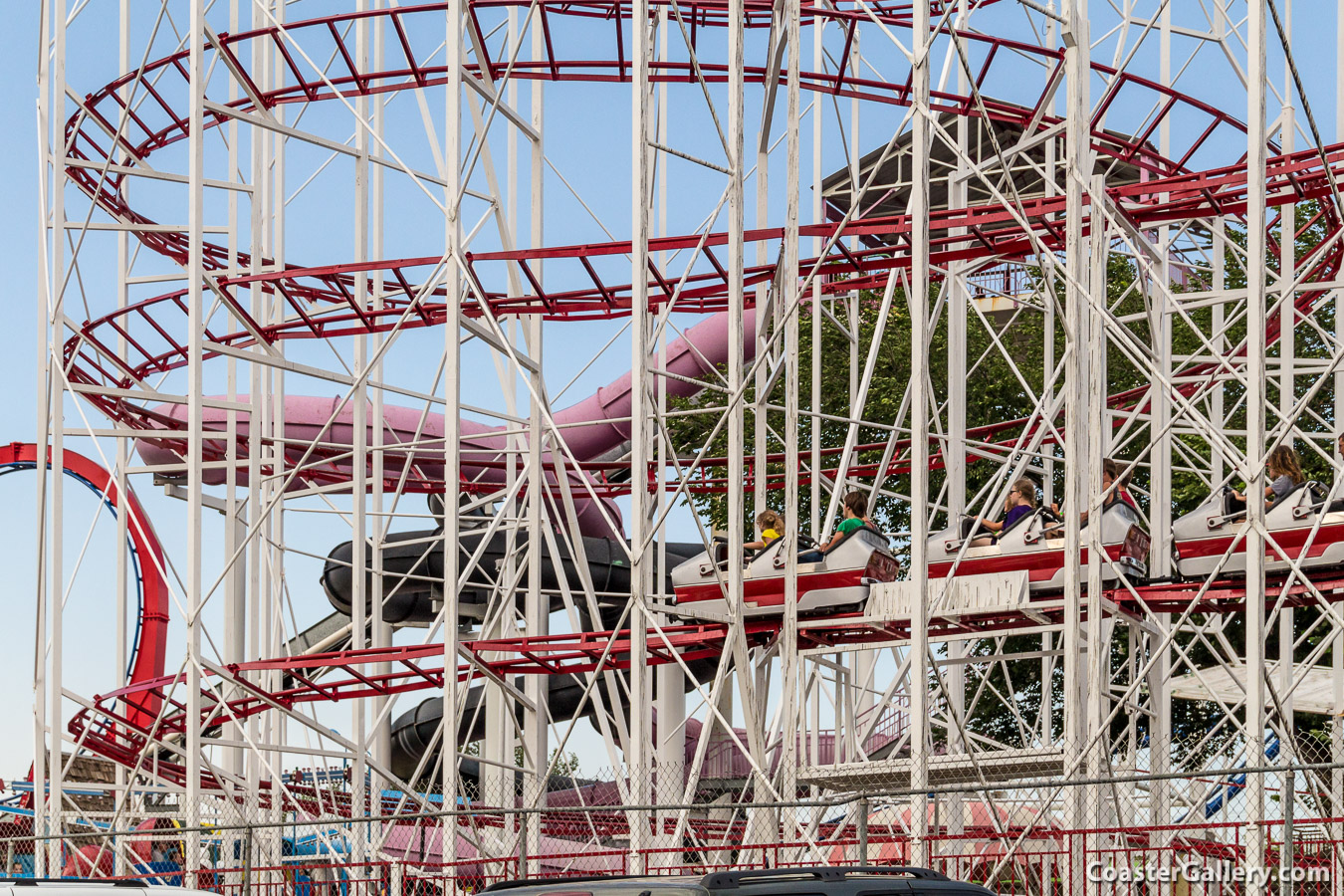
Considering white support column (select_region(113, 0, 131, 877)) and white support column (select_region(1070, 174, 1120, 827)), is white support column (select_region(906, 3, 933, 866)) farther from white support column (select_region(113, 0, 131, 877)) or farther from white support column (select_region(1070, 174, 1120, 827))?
white support column (select_region(113, 0, 131, 877))

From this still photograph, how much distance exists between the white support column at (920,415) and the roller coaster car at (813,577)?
2.35m

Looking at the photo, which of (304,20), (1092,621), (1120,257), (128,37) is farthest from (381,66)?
(1120,257)

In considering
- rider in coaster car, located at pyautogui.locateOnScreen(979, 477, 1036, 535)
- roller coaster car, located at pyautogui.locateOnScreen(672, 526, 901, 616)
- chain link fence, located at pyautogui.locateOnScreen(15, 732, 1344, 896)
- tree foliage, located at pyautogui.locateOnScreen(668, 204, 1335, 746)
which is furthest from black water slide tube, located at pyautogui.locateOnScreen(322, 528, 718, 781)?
rider in coaster car, located at pyautogui.locateOnScreen(979, 477, 1036, 535)

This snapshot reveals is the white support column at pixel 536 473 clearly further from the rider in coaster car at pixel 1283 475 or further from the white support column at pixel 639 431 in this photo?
the rider in coaster car at pixel 1283 475

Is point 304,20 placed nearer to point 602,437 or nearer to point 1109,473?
point 1109,473

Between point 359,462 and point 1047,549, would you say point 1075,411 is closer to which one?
point 1047,549

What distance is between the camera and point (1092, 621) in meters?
13.9

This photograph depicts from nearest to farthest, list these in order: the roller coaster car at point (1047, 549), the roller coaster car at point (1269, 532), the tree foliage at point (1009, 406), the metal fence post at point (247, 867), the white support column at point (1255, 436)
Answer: the metal fence post at point (247, 867) < the white support column at point (1255, 436) < the roller coaster car at point (1269, 532) < the roller coaster car at point (1047, 549) < the tree foliage at point (1009, 406)

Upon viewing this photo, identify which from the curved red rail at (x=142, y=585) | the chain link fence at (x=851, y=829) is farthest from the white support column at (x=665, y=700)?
the curved red rail at (x=142, y=585)

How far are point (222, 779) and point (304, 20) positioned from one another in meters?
7.43

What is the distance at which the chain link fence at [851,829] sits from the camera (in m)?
11.8

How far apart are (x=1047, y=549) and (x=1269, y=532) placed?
5.57ft

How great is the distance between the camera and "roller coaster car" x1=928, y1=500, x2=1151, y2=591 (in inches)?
614

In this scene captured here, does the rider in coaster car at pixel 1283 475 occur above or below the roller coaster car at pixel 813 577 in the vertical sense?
above
